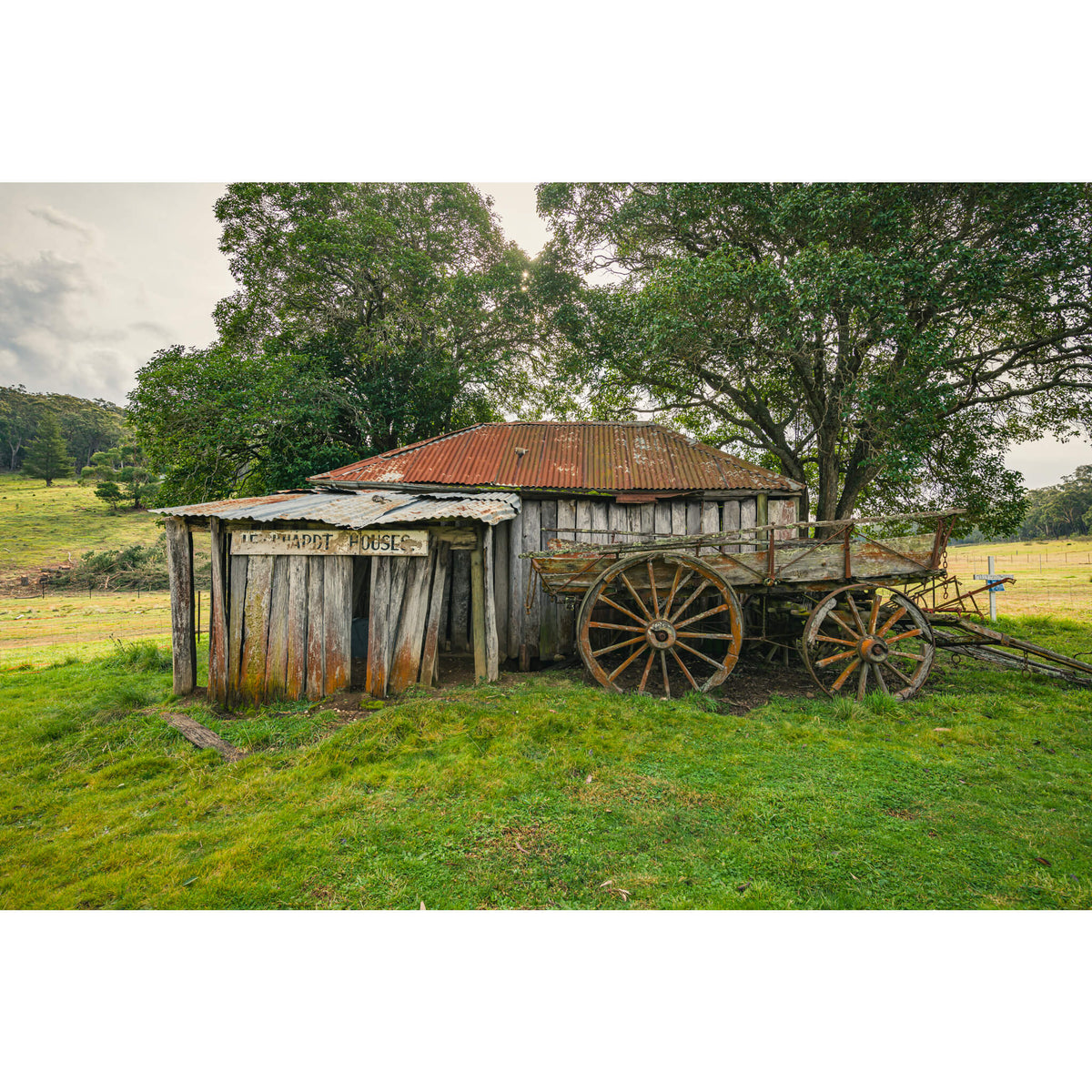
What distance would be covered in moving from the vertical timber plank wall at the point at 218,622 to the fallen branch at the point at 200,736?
45 cm

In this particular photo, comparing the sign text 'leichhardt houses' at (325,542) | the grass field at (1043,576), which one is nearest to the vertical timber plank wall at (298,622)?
the sign text 'leichhardt houses' at (325,542)

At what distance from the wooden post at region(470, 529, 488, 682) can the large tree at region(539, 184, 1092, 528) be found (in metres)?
5.69

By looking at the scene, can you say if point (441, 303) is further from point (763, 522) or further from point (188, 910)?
point (188, 910)

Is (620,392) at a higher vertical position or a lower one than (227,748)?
higher

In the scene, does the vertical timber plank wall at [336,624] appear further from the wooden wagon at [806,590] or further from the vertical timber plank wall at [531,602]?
the vertical timber plank wall at [531,602]

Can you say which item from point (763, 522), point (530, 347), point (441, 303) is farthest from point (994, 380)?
point (441, 303)

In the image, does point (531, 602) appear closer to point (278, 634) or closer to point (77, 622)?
point (278, 634)

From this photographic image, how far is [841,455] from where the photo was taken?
11.3 meters

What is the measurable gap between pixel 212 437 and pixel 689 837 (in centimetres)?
1133

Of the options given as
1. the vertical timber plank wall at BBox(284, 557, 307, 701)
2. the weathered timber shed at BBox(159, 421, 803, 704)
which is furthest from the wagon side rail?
the vertical timber plank wall at BBox(284, 557, 307, 701)

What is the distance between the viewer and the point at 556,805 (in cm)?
362

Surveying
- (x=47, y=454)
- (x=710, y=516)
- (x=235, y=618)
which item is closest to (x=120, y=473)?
(x=47, y=454)

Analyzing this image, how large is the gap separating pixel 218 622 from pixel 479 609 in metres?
3.33

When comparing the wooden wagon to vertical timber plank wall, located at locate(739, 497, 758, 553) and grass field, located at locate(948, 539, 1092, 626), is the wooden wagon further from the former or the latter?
grass field, located at locate(948, 539, 1092, 626)
